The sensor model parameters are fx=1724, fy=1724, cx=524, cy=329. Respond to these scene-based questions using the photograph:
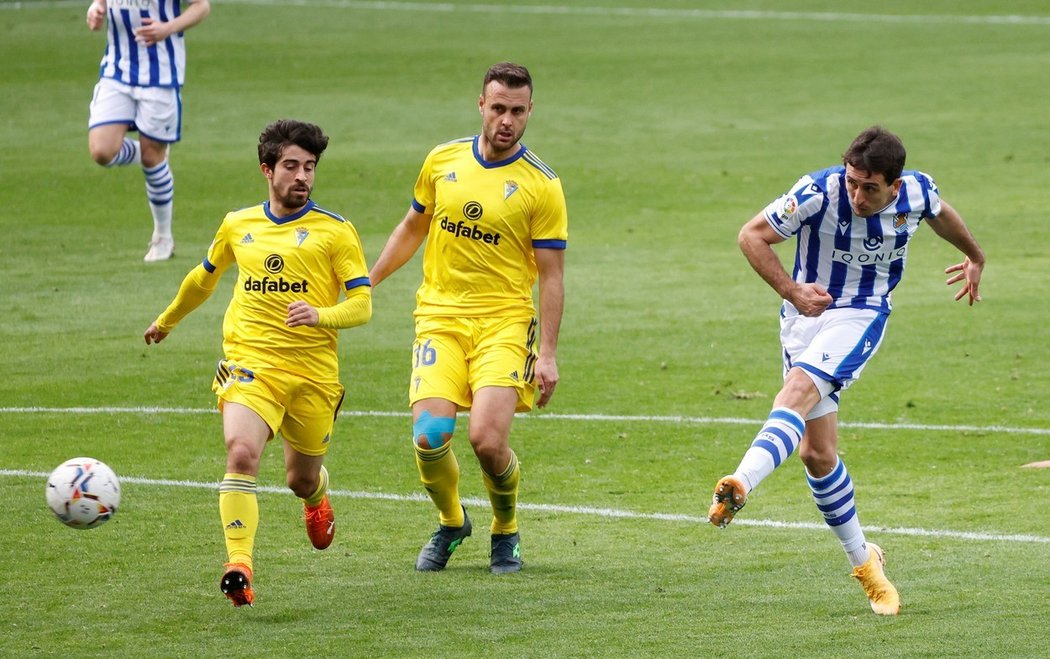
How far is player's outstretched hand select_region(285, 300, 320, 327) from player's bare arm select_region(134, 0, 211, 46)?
328 inches

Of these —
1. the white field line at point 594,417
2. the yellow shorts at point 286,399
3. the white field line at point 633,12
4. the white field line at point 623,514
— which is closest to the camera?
the yellow shorts at point 286,399

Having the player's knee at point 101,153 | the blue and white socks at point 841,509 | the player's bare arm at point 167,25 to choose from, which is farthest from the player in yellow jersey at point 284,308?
the player's bare arm at point 167,25

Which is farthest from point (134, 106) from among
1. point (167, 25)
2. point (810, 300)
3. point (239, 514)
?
point (810, 300)

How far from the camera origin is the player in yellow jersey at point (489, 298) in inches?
303

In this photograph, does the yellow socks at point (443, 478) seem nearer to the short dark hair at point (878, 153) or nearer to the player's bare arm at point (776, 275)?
the player's bare arm at point (776, 275)

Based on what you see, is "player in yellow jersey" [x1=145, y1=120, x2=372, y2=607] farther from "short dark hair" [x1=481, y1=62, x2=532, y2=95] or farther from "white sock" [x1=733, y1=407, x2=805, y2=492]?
"white sock" [x1=733, y1=407, x2=805, y2=492]

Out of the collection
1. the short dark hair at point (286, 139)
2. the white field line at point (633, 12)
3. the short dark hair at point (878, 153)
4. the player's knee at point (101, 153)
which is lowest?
the white field line at point (633, 12)

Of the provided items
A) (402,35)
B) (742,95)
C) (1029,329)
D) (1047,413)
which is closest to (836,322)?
(1047,413)

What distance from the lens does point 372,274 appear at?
26.2 ft

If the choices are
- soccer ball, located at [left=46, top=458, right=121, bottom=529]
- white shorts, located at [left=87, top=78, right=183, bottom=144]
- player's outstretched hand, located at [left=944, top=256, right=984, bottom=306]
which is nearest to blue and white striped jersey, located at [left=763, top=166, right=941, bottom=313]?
player's outstretched hand, located at [left=944, top=256, right=984, bottom=306]

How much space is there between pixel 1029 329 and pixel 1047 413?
8.76 feet

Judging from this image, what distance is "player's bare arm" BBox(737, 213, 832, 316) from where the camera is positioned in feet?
23.7

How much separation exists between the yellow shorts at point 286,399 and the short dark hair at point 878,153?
8.22 feet

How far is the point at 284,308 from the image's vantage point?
297 inches
